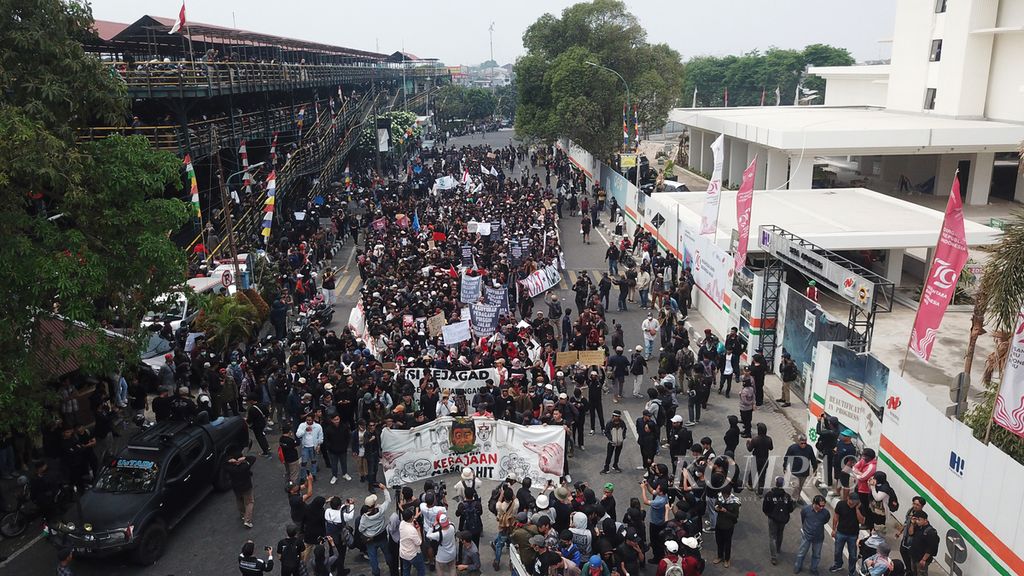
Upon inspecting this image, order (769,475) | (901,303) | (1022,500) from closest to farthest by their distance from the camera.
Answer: (1022,500) → (769,475) → (901,303)

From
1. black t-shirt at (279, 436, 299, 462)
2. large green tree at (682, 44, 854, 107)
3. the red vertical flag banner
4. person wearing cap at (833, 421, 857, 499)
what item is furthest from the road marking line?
large green tree at (682, 44, 854, 107)

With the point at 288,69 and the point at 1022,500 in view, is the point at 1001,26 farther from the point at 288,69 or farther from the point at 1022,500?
the point at 288,69

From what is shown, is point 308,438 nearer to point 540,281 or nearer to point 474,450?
point 474,450

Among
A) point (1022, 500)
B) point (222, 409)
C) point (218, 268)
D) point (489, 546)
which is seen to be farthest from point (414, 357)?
point (1022, 500)

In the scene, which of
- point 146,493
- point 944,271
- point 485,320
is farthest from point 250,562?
point 944,271

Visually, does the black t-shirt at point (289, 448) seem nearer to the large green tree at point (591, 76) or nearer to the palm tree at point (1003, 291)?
the palm tree at point (1003, 291)

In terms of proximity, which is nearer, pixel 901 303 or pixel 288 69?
pixel 901 303

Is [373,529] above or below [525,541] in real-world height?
below

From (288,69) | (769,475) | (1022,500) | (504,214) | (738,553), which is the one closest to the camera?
(1022,500)

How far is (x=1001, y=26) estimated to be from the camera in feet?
119

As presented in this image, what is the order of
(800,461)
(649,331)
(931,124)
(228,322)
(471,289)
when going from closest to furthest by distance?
(800,461) → (649,331) → (228,322) → (471,289) → (931,124)

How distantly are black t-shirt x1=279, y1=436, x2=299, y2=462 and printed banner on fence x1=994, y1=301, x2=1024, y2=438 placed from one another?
34.9ft

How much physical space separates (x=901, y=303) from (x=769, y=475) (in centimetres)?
1375

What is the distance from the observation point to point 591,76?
48969 mm
